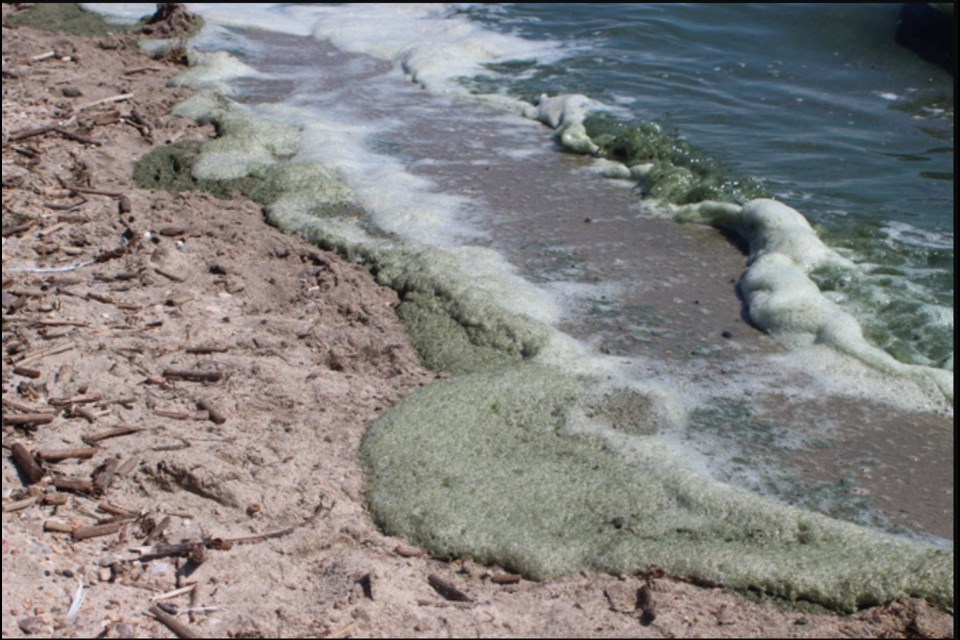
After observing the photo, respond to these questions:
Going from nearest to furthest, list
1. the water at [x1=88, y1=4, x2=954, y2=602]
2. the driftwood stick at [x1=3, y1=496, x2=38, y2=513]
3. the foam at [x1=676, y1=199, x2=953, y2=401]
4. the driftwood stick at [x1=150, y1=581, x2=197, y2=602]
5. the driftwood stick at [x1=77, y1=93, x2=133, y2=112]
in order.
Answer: the driftwood stick at [x1=150, y1=581, x2=197, y2=602] → the driftwood stick at [x1=3, y1=496, x2=38, y2=513] → the water at [x1=88, y1=4, x2=954, y2=602] → the foam at [x1=676, y1=199, x2=953, y2=401] → the driftwood stick at [x1=77, y1=93, x2=133, y2=112]

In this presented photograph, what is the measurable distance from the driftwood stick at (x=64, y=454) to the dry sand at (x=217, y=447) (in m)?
0.02

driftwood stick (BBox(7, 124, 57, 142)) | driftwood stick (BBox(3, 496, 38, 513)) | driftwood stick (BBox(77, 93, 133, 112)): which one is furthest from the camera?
driftwood stick (BBox(77, 93, 133, 112))

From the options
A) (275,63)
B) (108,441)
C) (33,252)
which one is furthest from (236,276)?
(275,63)

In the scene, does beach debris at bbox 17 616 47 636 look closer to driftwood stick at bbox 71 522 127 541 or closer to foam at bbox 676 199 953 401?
driftwood stick at bbox 71 522 127 541

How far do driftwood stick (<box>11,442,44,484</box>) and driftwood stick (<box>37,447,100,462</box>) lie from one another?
3 cm

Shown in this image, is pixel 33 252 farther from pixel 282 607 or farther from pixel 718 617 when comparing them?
pixel 718 617

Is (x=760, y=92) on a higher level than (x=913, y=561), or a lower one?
higher

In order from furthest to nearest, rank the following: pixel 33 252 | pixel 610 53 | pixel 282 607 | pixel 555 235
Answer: pixel 610 53, pixel 555 235, pixel 33 252, pixel 282 607

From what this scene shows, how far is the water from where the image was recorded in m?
3.58

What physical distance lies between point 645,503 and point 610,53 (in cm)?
650

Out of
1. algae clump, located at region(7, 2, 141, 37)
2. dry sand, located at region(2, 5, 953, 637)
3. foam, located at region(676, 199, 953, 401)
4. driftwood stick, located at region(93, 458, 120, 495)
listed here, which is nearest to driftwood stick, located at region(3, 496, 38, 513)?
dry sand, located at region(2, 5, 953, 637)

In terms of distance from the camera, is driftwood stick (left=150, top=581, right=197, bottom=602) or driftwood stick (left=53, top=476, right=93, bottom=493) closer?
driftwood stick (left=150, top=581, right=197, bottom=602)

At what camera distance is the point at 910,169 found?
666 centimetres

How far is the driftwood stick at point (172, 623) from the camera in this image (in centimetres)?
243
